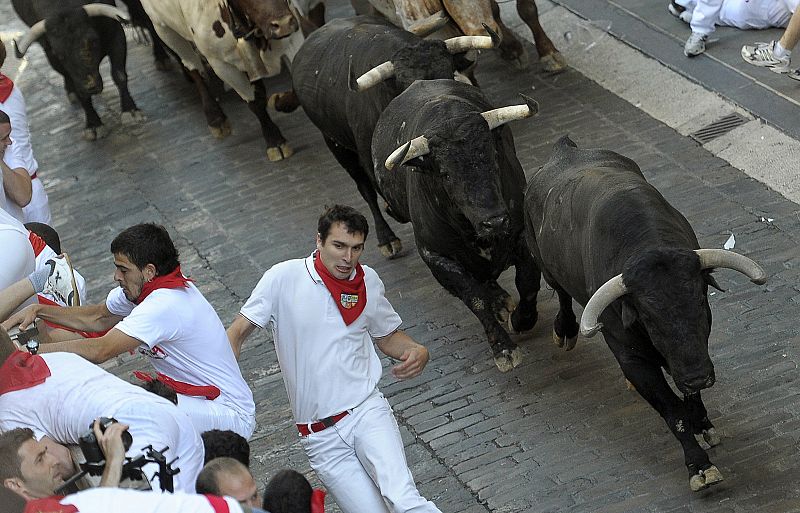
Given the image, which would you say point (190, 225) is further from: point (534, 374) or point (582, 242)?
point (582, 242)

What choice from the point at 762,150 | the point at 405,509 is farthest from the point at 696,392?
the point at 762,150

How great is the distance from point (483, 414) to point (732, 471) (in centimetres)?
177

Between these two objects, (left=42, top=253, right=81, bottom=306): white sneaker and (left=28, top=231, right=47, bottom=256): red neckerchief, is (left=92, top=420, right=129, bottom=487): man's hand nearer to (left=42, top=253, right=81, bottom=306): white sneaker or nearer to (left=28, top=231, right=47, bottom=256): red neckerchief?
(left=42, top=253, right=81, bottom=306): white sneaker

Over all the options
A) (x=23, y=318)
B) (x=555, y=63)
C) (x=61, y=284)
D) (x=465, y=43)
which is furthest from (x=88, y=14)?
(x=23, y=318)

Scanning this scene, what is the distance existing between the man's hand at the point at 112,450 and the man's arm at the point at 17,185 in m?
4.02

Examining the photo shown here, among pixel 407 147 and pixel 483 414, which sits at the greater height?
pixel 407 147

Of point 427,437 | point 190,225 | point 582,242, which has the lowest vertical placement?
point 190,225

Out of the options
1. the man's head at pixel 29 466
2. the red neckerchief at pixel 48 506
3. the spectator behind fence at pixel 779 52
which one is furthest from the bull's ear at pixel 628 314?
the spectator behind fence at pixel 779 52

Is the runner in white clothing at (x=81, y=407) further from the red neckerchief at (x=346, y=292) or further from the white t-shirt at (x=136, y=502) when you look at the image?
the red neckerchief at (x=346, y=292)

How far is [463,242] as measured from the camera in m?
8.88

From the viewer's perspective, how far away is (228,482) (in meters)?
5.03

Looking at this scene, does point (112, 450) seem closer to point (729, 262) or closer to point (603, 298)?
point (603, 298)

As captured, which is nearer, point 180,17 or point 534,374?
point 534,374

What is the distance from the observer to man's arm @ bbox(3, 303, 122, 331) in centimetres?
641
